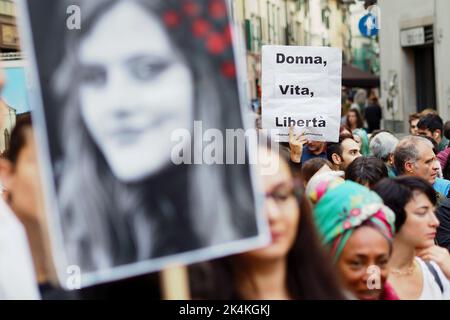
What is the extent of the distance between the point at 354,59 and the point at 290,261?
65.2 metres

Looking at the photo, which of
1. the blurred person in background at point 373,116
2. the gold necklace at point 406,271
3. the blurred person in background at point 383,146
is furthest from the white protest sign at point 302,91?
Result: the blurred person in background at point 373,116

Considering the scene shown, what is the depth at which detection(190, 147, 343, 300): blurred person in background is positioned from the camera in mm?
2504

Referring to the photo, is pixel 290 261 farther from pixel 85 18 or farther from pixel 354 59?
pixel 354 59

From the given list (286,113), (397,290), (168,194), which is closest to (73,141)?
(168,194)

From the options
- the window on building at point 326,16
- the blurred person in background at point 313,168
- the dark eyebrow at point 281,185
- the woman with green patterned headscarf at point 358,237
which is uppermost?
the window on building at point 326,16

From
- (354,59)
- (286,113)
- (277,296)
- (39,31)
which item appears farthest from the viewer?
(354,59)

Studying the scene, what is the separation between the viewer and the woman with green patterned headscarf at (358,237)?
2.96 meters

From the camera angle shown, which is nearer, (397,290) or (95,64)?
(95,64)

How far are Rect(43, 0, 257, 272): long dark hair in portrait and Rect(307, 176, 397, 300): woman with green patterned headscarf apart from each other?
Answer: 0.55 metres

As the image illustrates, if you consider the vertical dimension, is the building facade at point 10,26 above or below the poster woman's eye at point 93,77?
above

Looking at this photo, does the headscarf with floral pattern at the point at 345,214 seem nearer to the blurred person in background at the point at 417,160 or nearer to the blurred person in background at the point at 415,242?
the blurred person in background at the point at 415,242

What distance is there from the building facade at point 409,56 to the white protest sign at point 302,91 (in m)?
11.5

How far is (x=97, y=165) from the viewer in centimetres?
241
